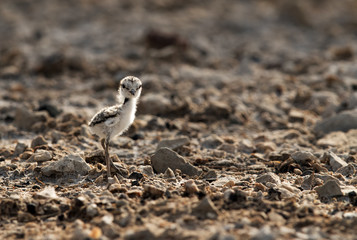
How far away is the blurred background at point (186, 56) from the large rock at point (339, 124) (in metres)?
0.68

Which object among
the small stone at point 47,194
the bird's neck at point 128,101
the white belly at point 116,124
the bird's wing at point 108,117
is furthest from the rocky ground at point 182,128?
the bird's neck at point 128,101

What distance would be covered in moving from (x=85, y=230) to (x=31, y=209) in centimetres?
83

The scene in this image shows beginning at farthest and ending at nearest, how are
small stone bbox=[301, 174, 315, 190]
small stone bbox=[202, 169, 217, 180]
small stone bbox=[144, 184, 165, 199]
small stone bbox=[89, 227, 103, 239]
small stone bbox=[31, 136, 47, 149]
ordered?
small stone bbox=[31, 136, 47, 149]
small stone bbox=[202, 169, 217, 180]
small stone bbox=[301, 174, 315, 190]
small stone bbox=[144, 184, 165, 199]
small stone bbox=[89, 227, 103, 239]

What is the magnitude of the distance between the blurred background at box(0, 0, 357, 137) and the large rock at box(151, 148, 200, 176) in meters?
2.62

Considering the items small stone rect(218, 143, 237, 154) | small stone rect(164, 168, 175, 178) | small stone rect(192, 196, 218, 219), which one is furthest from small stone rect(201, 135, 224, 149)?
small stone rect(192, 196, 218, 219)

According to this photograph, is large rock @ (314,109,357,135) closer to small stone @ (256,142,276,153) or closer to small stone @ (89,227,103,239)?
small stone @ (256,142,276,153)

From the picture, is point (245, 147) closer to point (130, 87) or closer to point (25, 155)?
point (130, 87)

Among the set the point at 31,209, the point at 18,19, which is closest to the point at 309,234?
the point at 31,209

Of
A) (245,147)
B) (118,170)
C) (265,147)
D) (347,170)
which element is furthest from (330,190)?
(118,170)

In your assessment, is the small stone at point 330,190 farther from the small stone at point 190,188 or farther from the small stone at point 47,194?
the small stone at point 47,194

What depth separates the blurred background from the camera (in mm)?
9453

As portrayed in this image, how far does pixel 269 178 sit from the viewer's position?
18.1 feet

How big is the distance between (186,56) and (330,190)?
8.24 metres

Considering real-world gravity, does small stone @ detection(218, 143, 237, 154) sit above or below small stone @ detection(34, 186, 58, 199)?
above
